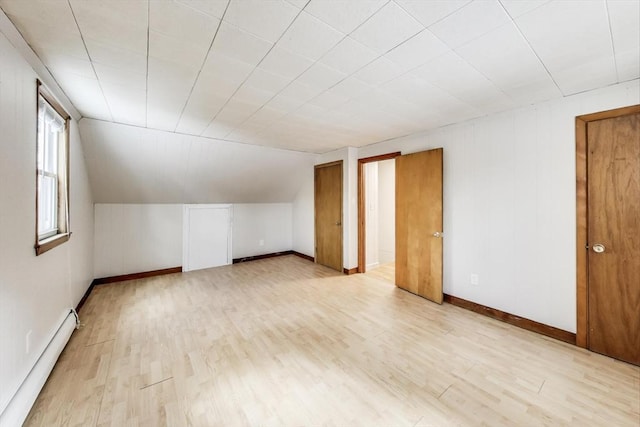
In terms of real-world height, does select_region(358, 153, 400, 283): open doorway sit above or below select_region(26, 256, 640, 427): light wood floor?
above

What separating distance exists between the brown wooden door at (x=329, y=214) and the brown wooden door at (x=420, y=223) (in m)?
1.20

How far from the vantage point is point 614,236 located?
2.13 m

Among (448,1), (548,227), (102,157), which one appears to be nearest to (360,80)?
(448,1)

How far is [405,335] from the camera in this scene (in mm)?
2457

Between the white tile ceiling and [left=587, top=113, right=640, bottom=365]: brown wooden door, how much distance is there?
495mm

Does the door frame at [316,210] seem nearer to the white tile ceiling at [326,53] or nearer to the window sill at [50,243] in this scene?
the white tile ceiling at [326,53]

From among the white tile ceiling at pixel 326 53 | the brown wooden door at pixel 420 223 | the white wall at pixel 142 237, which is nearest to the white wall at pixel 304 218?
the white wall at pixel 142 237

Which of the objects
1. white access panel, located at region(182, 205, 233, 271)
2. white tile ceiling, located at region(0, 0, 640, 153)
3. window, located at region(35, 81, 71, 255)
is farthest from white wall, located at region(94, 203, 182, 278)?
white tile ceiling, located at region(0, 0, 640, 153)

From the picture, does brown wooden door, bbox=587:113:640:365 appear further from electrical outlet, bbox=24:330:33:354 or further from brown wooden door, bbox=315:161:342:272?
electrical outlet, bbox=24:330:33:354

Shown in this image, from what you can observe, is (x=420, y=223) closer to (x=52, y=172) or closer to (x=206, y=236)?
(x=206, y=236)

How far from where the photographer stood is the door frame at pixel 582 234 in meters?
2.24

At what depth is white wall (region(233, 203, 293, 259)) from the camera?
5.37 m

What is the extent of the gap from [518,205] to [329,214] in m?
2.91

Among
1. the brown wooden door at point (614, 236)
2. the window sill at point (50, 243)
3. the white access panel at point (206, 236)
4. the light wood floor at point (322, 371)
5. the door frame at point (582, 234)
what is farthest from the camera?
the white access panel at point (206, 236)
